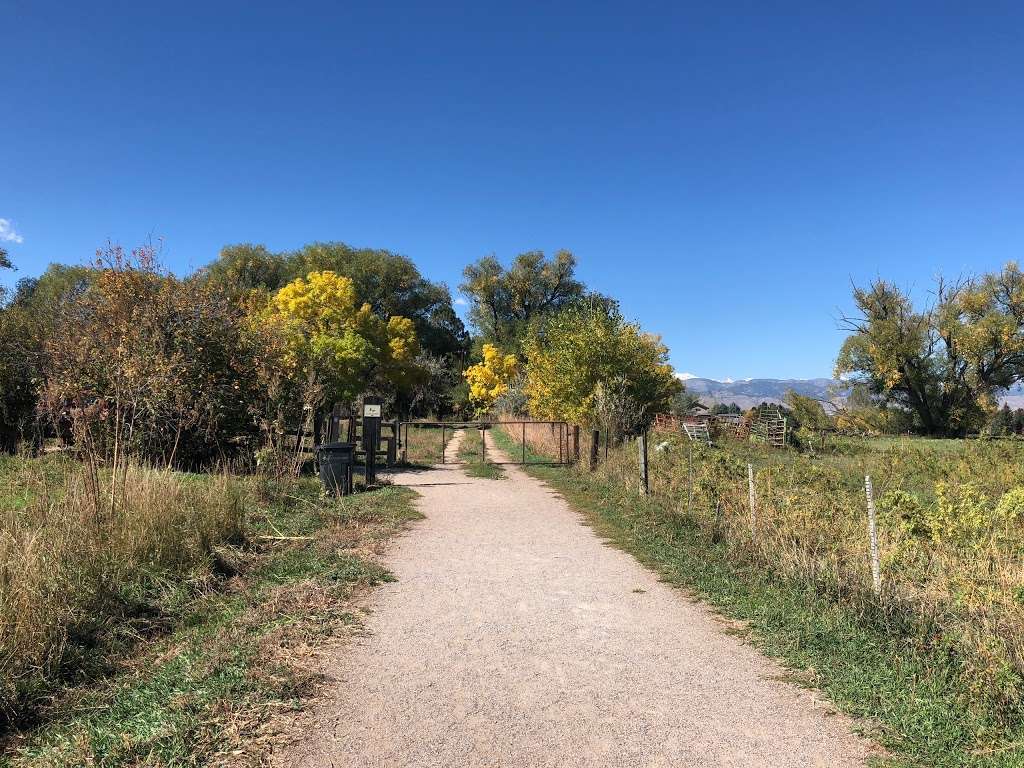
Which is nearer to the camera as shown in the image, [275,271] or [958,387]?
[958,387]

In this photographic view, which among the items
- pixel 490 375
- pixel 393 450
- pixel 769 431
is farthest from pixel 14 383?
pixel 490 375

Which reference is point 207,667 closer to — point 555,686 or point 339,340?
point 555,686

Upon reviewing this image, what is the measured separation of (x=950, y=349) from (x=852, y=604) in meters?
49.5

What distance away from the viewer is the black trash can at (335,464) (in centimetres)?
1225

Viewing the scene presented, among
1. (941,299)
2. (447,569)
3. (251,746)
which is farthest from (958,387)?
(251,746)

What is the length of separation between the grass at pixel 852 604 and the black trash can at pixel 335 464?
517cm

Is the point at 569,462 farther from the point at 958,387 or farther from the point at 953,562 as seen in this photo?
the point at 958,387

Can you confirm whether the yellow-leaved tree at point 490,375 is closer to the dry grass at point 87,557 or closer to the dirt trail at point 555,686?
the dry grass at point 87,557

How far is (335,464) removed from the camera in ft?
40.4

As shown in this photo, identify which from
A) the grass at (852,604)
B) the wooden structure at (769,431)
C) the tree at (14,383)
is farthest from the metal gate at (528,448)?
the wooden structure at (769,431)

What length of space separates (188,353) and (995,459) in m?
21.3

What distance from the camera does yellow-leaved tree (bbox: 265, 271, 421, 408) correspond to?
73.8ft

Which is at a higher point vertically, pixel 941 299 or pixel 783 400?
pixel 941 299

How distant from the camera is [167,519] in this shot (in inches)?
258
